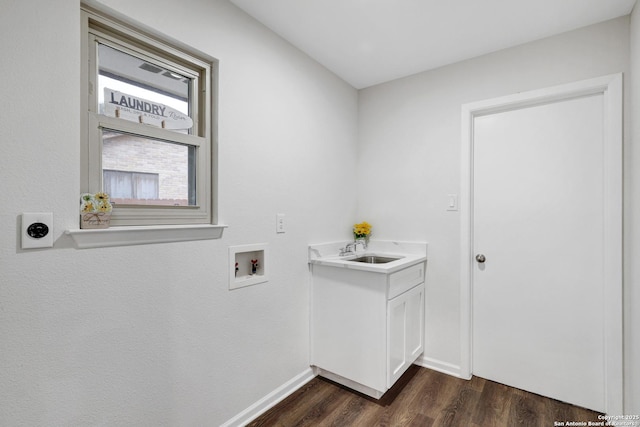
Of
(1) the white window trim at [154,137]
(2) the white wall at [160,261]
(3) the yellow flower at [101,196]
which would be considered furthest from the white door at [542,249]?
(3) the yellow flower at [101,196]

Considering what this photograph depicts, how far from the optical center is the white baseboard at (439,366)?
238cm

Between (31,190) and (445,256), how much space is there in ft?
8.14

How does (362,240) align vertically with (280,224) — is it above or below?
below

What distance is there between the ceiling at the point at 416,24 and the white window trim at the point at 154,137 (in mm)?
555

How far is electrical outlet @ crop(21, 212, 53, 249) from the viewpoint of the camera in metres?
1.06

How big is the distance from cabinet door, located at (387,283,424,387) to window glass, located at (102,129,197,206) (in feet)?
4.79

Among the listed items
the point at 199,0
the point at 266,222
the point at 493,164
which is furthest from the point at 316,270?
the point at 199,0

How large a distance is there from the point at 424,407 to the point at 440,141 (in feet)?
6.37

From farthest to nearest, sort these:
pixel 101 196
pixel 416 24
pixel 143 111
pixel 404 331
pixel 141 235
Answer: pixel 404 331
pixel 416 24
pixel 143 111
pixel 141 235
pixel 101 196

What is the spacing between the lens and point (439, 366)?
2463 millimetres

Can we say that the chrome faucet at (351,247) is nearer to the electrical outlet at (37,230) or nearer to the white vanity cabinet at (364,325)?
the white vanity cabinet at (364,325)

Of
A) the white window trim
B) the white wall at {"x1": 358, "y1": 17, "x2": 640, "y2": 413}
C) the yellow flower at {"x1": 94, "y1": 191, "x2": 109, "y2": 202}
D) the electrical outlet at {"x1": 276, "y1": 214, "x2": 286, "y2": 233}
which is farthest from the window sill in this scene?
the white wall at {"x1": 358, "y1": 17, "x2": 640, "y2": 413}

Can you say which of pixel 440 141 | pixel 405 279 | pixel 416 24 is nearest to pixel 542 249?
pixel 405 279

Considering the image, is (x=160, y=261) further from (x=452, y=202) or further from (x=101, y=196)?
(x=452, y=202)
